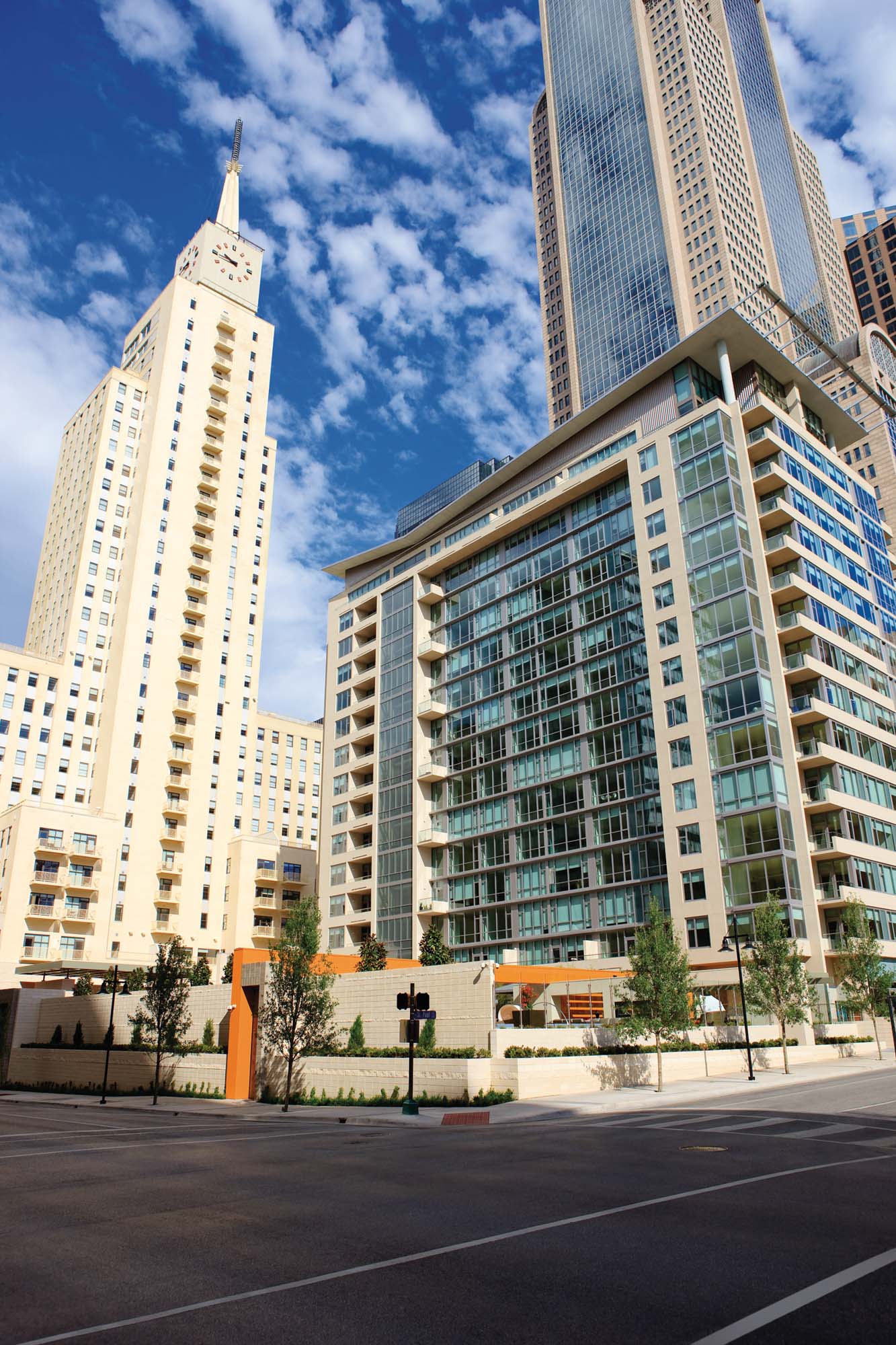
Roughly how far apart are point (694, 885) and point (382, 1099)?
26.6 m

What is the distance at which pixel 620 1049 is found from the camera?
34.7 m

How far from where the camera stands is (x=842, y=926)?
168 ft

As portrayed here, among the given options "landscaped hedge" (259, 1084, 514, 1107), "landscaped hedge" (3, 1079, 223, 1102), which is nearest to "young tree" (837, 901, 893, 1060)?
"landscaped hedge" (259, 1084, 514, 1107)

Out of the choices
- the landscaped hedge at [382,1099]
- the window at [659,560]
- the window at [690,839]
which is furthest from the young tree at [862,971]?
the landscaped hedge at [382,1099]

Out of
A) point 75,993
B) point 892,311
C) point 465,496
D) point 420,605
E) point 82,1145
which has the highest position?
point 892,311

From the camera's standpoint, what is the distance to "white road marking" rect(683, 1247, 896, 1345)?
6.04 metres

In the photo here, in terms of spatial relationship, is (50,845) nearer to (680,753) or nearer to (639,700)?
(639,700)

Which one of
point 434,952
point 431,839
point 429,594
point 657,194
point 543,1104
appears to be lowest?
point 543,1104

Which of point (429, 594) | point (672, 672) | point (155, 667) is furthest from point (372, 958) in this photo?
point (155, 667)

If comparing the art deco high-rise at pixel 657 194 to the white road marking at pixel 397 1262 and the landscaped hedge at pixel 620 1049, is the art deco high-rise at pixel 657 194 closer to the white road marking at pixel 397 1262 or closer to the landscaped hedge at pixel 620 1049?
the landscaped hedge at pixel 620 1049

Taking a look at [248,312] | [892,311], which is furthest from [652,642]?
[892,311]

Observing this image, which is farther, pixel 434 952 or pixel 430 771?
pixel 430 771

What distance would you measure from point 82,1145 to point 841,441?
7328cm

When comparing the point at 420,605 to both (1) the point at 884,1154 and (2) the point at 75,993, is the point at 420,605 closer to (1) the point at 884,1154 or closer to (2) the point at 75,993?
(2) the point at 75,993
